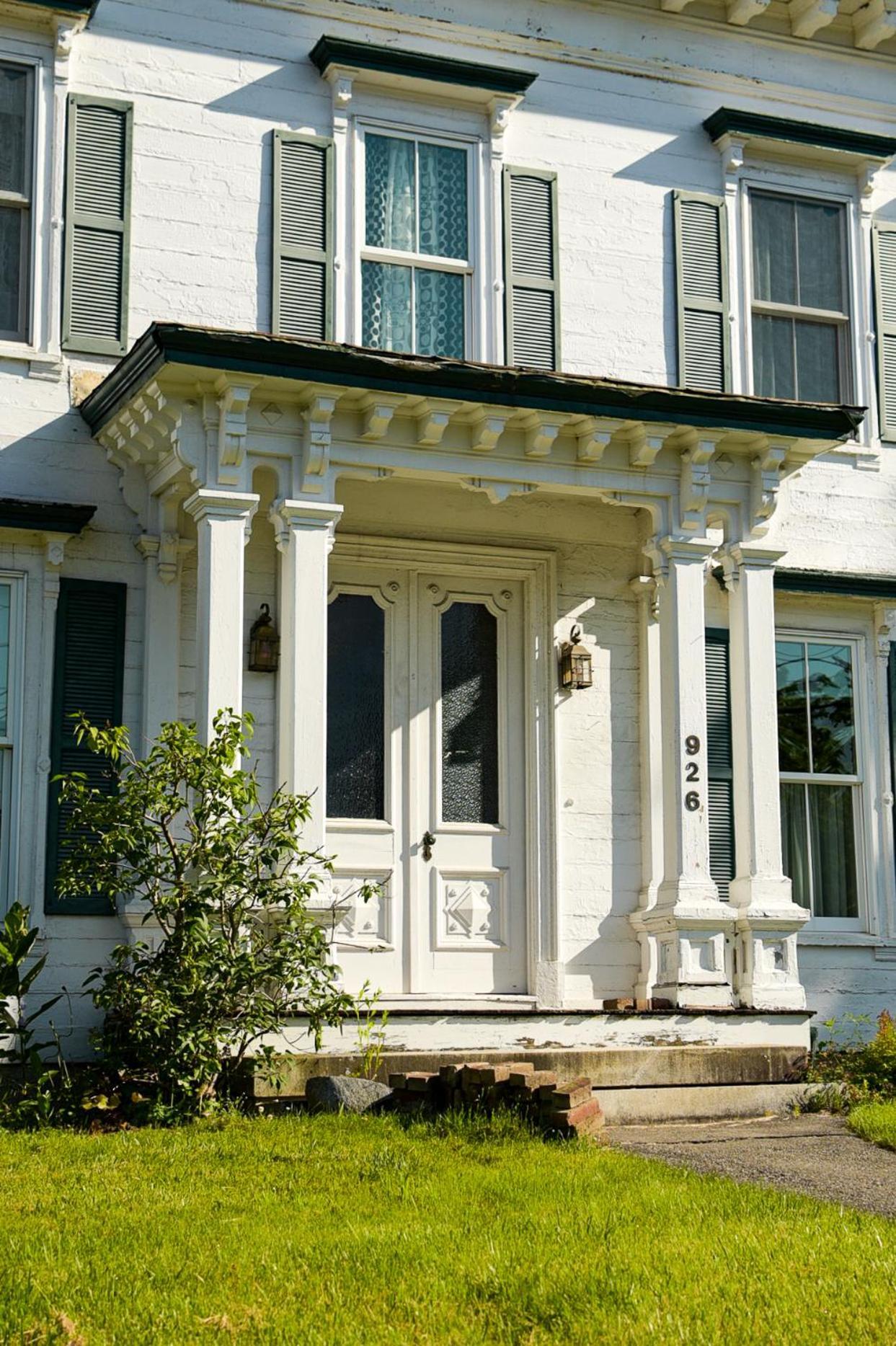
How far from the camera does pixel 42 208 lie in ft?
36.7

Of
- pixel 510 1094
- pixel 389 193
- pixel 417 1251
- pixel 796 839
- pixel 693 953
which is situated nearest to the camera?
pixel 417 1251

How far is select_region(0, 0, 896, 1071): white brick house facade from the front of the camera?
1033cm

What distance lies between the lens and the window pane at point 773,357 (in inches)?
517

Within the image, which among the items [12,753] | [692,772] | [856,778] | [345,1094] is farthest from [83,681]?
[856,778]

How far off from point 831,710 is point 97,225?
5946 mm

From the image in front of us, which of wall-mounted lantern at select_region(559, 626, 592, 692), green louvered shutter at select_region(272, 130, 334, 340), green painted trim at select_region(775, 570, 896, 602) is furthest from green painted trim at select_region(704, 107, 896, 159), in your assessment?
wall-mounted lantern at select_region(559, 626, 592, 692)

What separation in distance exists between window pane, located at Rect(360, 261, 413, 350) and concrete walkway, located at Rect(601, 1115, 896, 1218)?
5413mm

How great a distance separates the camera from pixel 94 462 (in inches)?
434

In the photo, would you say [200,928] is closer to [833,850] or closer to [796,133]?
[833,850]

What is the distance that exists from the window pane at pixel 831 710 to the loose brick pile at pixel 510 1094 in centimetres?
435

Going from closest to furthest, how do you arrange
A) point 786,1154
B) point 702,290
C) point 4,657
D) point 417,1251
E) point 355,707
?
point 417,1251
point 786,1154
point 4,657
point 355,707
point 702,290

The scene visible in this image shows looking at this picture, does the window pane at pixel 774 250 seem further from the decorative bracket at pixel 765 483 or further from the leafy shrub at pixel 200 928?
the leafy shrub at pixel 200 928

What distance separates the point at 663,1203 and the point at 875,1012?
19.9ft

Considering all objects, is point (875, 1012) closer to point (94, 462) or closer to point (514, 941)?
point (514, 941)
